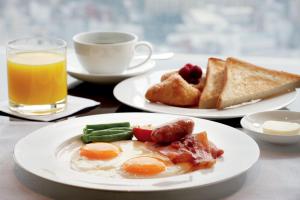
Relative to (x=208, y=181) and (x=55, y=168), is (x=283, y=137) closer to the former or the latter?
(x=208, y=181)

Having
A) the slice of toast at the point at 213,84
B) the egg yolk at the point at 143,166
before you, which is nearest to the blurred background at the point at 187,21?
the slice of toast at the point at 213,84

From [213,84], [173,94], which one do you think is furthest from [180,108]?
[213,84]

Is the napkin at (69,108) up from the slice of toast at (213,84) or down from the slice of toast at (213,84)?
down

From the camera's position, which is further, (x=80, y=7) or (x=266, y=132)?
(x=80, y=7)

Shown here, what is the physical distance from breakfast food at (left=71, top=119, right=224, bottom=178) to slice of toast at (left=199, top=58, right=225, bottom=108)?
1.09ft

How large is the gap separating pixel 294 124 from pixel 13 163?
2.01 ft

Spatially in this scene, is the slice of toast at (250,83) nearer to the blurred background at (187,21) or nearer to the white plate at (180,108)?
the white plate at (180,108)

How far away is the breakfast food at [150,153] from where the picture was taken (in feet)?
3.91

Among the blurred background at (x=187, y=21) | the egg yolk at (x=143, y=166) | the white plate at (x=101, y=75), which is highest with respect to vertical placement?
the egg yolk at (x=143, y=166)

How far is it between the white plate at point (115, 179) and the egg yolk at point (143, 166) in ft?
0.15

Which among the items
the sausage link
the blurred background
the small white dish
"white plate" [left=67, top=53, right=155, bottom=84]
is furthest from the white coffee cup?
the blurred background

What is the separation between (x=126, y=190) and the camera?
3.54 ft

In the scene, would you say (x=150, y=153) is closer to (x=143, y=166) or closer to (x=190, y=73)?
(x=143, y=166)

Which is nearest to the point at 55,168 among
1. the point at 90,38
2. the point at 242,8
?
the point at 90,38
